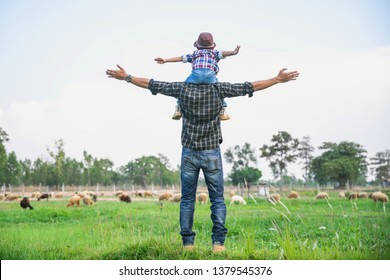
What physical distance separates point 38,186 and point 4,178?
10511 mm

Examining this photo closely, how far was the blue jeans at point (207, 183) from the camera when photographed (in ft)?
12.0

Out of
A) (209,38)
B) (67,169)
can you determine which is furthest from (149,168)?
(209,38)

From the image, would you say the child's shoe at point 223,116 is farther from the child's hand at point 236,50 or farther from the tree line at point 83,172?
the tree line at point 83,172

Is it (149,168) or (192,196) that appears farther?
(149,168)

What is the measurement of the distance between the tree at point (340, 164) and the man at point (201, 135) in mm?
41736

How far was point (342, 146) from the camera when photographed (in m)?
47.5

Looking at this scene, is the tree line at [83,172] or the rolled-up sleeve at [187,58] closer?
the rolled-up sleeve at [187,58]

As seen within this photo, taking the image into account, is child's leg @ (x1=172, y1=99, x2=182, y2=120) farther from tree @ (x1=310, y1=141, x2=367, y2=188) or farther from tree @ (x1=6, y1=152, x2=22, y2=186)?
tree @ (x1=310, y1=141, x2=367, y2=188)

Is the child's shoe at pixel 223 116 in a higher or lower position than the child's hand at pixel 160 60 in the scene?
lower

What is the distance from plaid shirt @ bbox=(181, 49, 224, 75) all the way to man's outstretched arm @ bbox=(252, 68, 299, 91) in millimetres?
410

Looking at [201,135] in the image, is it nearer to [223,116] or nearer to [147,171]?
[223,116]

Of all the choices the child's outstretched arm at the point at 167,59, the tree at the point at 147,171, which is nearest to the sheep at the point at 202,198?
the child's outstretched arm at the point at 167,59

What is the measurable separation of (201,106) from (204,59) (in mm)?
443
